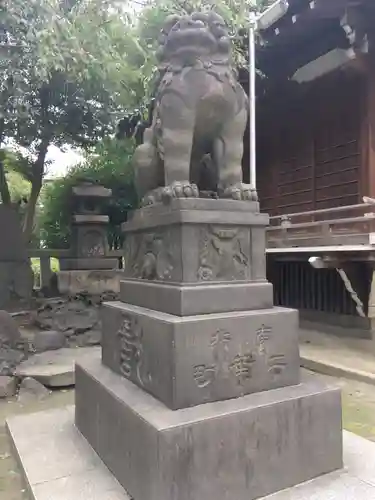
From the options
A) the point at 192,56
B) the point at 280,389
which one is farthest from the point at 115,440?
the point at 192,56

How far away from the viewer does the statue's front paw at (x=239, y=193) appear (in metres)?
3.05

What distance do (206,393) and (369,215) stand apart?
4.99 m

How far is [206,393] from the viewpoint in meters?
2.63

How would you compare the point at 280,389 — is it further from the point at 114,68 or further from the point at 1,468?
the point at 114,68

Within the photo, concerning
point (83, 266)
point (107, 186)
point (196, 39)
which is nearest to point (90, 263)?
point (83, 266)

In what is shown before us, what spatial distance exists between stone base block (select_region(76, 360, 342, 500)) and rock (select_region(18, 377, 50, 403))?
2.74 m

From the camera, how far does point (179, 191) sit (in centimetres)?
288

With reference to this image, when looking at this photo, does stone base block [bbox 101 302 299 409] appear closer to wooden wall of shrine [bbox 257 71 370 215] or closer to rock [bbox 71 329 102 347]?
rock [bbox 71 329 102 347]

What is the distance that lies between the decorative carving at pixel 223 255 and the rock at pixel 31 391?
364 cm

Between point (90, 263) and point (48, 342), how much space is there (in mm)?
3781

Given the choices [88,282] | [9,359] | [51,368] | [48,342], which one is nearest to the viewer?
[51,368]

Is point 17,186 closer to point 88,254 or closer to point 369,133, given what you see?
point 88,254

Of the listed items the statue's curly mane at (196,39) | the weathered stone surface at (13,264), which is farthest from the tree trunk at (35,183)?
the statue's curly mane at (196,39)

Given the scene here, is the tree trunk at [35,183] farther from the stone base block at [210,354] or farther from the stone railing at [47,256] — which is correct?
the stone base block at [210,354]
